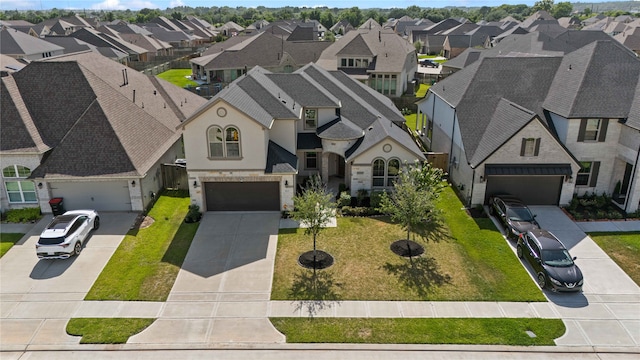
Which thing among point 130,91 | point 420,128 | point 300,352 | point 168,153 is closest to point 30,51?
point 130,91

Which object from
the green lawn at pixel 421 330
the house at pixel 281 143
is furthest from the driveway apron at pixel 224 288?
the house at pixel 281 143

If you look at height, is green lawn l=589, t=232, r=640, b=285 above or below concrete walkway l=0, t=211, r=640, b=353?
above

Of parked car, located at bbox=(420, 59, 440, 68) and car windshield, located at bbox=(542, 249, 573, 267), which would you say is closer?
car windshield, located at bbox=(542, 249, 573, 267)

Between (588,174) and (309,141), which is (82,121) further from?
(588,174)

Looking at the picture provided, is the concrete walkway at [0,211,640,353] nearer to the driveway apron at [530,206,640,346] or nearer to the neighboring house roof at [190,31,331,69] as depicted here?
the driveway apron at [530,206,640,346]

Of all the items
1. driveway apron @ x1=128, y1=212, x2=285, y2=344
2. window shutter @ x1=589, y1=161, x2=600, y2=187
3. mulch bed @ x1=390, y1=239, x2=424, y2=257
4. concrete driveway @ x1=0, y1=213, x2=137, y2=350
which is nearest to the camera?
driveway apron @ x1=128, y1=212, x2=285, y2=344

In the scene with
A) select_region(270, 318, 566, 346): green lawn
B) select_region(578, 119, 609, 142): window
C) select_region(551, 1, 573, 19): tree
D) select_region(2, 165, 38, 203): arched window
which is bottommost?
select_region(270, 318, 566, 346): green lawn

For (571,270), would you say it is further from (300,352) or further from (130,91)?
(130,91)

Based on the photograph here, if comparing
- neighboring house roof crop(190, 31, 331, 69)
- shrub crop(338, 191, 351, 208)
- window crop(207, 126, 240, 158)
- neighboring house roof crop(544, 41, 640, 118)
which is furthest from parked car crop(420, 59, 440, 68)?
window crop(207, 126, 240, 158)
